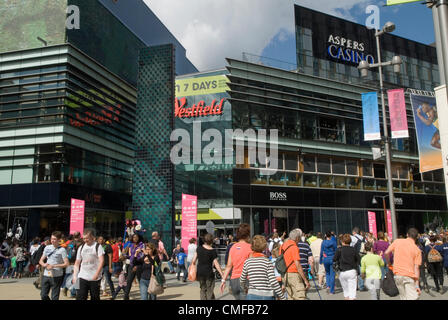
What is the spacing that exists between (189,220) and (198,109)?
15528mm

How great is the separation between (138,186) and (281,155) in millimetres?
12222

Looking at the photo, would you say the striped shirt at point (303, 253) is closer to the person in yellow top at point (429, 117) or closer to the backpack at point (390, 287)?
the backpack at point (390, 287)

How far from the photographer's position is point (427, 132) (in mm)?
23984

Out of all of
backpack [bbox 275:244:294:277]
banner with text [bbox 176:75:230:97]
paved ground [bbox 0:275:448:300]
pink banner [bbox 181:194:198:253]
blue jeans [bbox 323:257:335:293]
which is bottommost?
paved ground [bbox 0:275:448:300]

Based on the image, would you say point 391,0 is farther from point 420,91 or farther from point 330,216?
point 420,91

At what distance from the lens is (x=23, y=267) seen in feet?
69.6

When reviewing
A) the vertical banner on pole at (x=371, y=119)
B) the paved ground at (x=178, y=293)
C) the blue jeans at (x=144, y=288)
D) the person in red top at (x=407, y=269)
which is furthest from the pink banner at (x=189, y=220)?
the person in red top at (x=407, y=269)

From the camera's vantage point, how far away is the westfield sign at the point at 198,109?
3231 cm

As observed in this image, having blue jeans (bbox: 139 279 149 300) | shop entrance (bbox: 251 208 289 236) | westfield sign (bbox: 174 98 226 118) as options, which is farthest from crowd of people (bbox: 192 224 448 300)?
westfield sign (bbox: 174 98 226 118)

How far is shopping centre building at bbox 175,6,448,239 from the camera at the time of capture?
1229 inches

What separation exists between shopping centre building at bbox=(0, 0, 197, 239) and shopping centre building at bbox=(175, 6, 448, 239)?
8.35 m

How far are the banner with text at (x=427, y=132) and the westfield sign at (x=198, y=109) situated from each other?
14712 mm

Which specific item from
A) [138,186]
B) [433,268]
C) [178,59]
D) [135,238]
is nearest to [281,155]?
[138,186]

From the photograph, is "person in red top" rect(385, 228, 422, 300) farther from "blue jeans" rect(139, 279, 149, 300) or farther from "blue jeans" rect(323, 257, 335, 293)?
"blue jeans" rect(139, 279, 149, 300)
